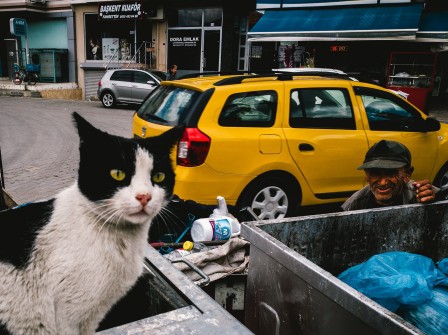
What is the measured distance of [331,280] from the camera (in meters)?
1.58

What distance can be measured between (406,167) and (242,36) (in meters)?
19.6

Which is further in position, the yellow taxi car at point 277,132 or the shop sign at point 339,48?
the shop sign at point 339,48

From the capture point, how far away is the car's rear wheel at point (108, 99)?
17359 mm

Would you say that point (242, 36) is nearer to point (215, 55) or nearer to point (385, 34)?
point (215, 55)

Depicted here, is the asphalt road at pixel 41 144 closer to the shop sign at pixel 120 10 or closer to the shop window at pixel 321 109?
the shop window at pixel 321 109

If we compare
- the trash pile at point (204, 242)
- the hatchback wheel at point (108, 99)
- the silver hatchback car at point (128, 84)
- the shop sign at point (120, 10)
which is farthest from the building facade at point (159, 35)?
the trash pile at point (204, 242)

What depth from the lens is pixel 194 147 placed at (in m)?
4.26

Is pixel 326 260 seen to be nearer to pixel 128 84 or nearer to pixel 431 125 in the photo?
pixel 431 125

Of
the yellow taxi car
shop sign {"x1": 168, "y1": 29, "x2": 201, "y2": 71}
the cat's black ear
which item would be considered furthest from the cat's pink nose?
shop sign {"x1": 168, "y1": 29, "x2": 201, "y2": 71}

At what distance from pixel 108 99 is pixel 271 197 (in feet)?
46.9

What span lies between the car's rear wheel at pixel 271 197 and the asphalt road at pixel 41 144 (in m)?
2.40

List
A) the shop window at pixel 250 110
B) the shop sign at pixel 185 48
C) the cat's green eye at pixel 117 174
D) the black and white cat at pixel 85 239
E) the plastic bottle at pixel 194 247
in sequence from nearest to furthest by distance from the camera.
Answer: the black and white cat at pixel 85 239
the cat's green eye at pixel 117 174
the plastic bottle at pixel 194 247
the shop window at pixel 250 110
the shop sign at pixel 185 48

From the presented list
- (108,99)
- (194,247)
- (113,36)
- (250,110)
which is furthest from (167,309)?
(113,36)

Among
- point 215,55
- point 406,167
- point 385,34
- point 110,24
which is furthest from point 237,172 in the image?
point 110,24
